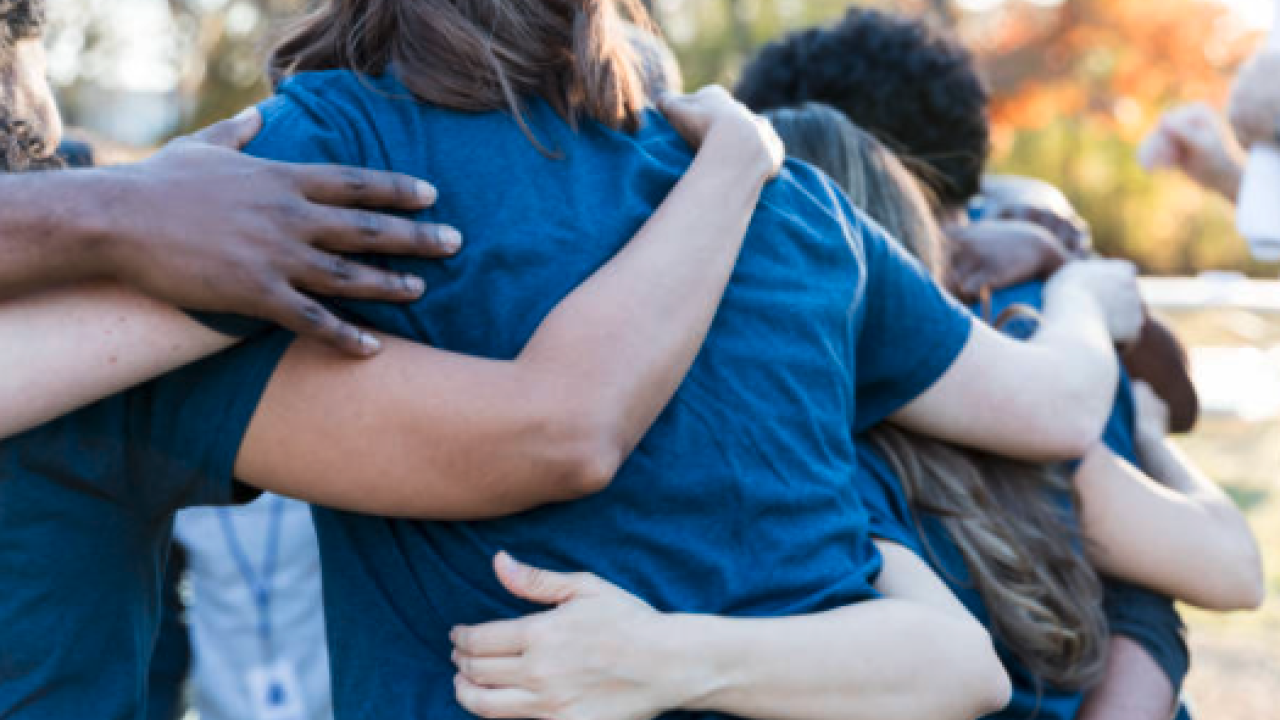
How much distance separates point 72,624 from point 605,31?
0.95 m

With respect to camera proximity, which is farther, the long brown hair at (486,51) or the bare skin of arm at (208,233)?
the long brown hair at (486,51)

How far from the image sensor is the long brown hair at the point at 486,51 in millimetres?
1566

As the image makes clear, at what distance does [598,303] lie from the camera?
4.85ft

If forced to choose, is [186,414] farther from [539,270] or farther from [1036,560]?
[1036,560]

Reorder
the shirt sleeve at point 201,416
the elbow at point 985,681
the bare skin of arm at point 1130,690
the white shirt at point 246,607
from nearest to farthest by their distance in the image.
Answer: the shirt sleeve at point 201,416 < the elbow at point 985,681 < the bare skin of arm at point 1130,690 < the white shirt at point 246,607

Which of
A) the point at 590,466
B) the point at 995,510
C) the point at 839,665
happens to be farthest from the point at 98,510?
the point at 995,510

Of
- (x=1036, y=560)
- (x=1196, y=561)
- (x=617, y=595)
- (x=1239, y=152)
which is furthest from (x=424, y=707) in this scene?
(x=1239, y=152)

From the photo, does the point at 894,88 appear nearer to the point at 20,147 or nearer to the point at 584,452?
the point at 584,452

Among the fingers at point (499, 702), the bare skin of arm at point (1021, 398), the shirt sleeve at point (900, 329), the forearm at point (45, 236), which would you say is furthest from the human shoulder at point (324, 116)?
the bare skin of arm at point (1021, 398)

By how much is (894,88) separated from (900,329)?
117 centimetres

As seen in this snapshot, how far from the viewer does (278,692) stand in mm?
2578

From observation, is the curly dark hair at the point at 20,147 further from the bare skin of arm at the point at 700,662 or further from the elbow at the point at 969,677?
the elbow at the point at 969,677

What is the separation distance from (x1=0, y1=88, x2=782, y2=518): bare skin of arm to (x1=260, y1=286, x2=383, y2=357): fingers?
3 centimetres

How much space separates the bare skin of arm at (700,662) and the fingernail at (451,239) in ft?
1.19
